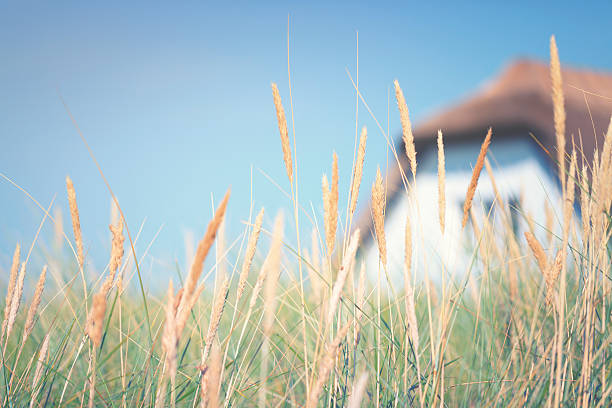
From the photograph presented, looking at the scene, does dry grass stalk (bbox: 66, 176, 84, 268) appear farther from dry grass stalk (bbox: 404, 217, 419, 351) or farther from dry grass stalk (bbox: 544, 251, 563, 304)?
dry grass stalk (bbox: 544, 251, 563, 304)

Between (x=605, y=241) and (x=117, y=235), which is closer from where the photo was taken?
(x=117, y=235)

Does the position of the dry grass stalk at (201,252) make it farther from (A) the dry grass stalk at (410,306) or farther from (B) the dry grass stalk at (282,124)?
(A) the dry grass stalk at (410,306)

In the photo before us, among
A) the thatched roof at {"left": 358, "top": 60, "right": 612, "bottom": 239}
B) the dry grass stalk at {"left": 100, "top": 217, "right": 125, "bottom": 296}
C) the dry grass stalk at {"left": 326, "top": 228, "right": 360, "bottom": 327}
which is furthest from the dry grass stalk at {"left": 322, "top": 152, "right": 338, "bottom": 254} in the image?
the thatched roof at {"left": 358, "top": 60, "right": 612, "bottom": 239}

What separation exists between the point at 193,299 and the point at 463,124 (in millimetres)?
7709

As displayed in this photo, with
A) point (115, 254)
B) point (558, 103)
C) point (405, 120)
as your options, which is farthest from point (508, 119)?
point (115, 254)

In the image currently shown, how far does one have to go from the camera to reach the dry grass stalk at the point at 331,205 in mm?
714

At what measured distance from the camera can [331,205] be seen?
72 centimetres

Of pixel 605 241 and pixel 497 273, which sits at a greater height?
pixel 605 241

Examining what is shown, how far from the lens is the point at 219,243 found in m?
1.29

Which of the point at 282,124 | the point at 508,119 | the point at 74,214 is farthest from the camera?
the point at 508,119

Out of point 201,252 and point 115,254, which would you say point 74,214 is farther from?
point 201,252

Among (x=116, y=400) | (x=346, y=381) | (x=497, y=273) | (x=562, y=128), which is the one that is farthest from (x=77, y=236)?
(x=497, y=273)

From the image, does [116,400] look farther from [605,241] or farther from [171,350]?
[605,241]

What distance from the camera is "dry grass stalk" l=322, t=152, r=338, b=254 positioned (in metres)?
0.71
